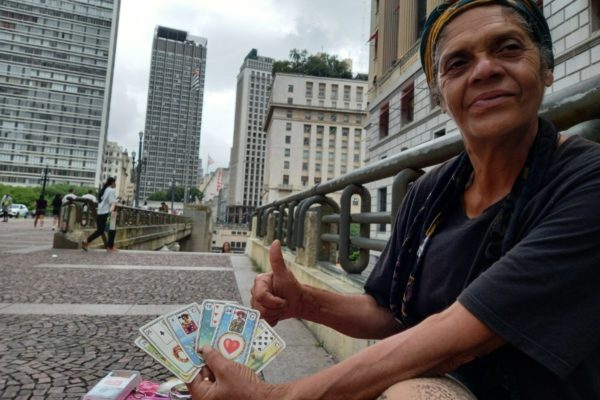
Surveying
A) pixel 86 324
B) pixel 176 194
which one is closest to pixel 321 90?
pixel 176 194

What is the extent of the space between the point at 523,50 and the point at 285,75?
223ft

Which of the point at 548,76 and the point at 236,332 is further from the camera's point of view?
the point at 236,332

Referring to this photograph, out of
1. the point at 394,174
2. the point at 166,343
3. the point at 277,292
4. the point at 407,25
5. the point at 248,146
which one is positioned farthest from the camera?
the point at 248,146

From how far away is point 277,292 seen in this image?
1.41 m

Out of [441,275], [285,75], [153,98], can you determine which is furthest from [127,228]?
[153,98]

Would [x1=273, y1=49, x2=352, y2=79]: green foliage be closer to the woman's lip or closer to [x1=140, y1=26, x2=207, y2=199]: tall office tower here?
[x1=140, y1=26, x2=207, y2=199]: tall office tower

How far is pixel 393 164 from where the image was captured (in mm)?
2211

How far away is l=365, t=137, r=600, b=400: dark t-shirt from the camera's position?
0.76 m

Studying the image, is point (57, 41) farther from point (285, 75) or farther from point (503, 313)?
point (503, 313)

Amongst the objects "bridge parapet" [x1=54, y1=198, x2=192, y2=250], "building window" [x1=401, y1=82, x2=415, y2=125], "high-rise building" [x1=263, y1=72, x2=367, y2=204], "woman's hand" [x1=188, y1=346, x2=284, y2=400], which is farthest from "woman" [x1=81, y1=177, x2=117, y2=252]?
"high-rise building" [x1=263, y1=72, x2=367, y2=204]

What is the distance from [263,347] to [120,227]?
12311 millimetres

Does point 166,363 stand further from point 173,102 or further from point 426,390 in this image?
point 173,102

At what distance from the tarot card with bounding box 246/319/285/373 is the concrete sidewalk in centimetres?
104

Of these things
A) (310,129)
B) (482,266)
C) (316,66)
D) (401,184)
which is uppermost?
(316,66)
